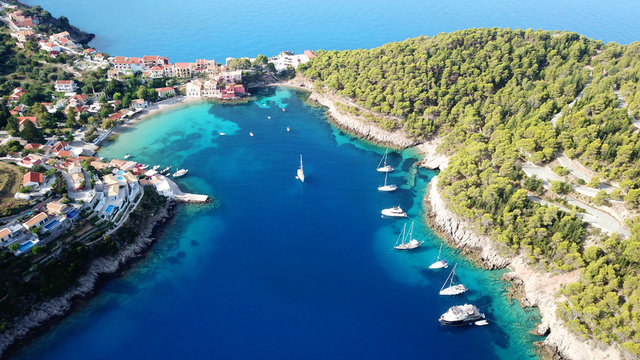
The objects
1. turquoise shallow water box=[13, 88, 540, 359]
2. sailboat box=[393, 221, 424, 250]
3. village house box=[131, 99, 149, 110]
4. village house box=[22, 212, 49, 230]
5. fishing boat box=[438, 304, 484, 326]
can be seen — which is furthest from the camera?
village house box=[131, 99, 149, 110]

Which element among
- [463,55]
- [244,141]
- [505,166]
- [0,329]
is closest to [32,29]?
[244,141]

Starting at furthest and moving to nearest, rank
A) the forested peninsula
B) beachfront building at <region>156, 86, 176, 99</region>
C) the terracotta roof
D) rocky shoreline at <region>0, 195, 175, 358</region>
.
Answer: beachfront building at <region>156, 86, 176, 99</region> < the terracotta roof < the forested peninsula < rocky shoreline at <region>0, 195, 175, 358</region>

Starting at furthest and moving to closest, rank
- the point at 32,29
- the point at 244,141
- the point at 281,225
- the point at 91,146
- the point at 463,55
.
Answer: the point at 32,29 → the point at 463,55 → the point at 244,141 → the point at 91,146 → the point at 281,225

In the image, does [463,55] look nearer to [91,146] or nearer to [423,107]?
[423,107]

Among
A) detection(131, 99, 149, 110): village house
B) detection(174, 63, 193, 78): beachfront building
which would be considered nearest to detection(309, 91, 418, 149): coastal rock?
detection(174, 63, 193, 78): beachfront building

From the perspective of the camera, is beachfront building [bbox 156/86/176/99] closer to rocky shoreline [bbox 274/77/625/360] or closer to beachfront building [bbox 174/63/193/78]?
beachfront building [bbox 174/63/193/78]

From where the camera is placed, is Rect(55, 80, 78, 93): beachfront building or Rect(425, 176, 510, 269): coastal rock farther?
Rect(55, 80, 78, 93): beachfront building
